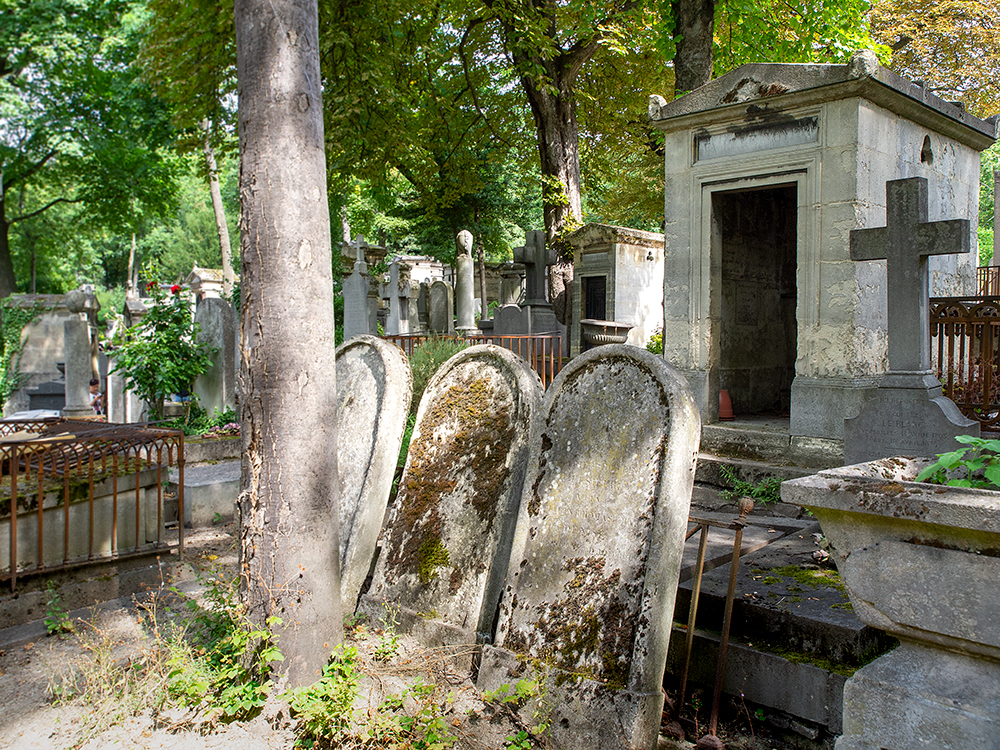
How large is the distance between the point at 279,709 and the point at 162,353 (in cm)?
741

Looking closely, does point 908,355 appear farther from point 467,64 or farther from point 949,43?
point 949,43

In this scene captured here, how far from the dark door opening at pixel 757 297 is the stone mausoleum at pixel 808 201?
24 mm

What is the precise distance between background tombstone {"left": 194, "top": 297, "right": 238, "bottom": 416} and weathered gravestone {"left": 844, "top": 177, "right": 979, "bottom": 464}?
799cm

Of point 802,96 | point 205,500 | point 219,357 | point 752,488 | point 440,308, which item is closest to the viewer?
point 752,488

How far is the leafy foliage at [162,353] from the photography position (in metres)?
9.16

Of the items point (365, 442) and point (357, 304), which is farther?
point (357, 304)

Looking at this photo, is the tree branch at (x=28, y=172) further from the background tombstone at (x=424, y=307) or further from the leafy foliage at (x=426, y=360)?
the leafy foliage at (x=426, y=360)

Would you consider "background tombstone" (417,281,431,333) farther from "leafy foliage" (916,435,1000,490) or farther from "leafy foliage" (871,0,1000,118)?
"leafy foliage" (916,435,1000,490)

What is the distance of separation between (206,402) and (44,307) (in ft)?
42.8

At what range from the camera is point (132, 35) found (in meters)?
17.3

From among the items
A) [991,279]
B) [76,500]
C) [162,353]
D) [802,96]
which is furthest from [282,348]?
[991,279]

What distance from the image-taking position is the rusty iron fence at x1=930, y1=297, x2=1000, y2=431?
574 centimetres

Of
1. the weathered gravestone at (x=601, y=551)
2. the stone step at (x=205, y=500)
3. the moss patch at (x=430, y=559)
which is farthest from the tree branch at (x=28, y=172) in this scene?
the weathered gravestone at (x=601, y=551)

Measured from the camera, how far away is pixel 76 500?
15.6 feet
